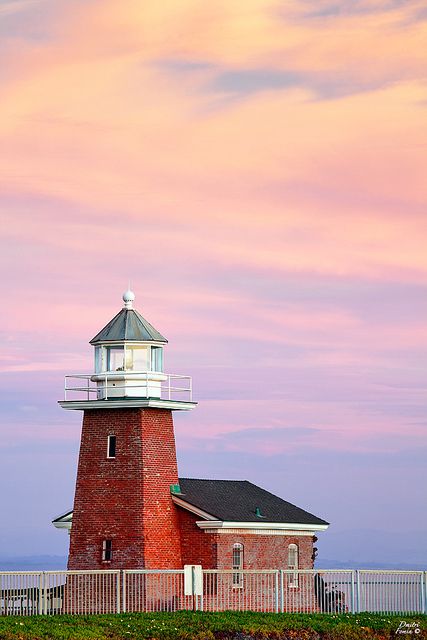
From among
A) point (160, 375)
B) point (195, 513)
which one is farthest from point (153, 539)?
point (160, 375)

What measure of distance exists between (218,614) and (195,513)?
633 centimetres

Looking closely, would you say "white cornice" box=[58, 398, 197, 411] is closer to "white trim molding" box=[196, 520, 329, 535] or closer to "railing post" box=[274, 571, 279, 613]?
"white trim molding" box=[196, 520, 329, 535]

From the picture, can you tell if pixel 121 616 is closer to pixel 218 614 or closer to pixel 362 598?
pixel 218 614

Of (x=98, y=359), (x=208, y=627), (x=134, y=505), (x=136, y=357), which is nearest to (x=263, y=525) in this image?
(x=134, y=505)

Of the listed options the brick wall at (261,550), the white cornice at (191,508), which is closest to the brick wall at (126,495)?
the white cornice at (191,508)

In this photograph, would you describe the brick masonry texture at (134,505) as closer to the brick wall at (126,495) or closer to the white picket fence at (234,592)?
the brick wall at (126,495)

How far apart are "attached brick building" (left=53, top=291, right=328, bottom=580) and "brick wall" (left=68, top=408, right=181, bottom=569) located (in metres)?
0.03

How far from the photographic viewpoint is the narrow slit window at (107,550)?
1886 inches

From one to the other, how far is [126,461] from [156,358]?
11.9ft

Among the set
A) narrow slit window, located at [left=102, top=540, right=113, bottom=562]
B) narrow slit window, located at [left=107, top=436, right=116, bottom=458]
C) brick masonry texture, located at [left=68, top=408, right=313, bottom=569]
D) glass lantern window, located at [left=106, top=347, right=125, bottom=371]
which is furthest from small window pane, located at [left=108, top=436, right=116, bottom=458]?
narrow slit window, located at [left=102, top=540, right=113, bottom=562]

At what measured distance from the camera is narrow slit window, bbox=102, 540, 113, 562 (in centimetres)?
4791

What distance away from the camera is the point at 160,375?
48781mm

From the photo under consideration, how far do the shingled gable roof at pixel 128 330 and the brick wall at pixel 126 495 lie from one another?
238 centimetres

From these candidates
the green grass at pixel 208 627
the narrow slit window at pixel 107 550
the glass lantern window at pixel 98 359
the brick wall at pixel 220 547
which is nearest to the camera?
the green grass at pixel 208 627
